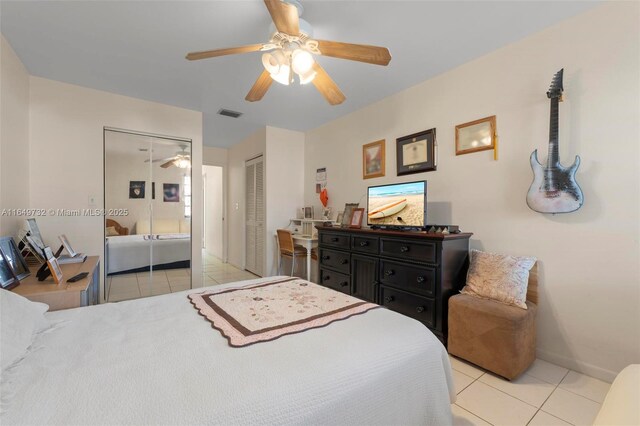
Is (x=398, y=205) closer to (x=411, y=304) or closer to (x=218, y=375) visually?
(x=411, y=304)

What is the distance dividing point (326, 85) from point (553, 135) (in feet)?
5.52

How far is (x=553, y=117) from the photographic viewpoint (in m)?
1.96

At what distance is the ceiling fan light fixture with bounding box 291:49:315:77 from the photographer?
167 centimetres

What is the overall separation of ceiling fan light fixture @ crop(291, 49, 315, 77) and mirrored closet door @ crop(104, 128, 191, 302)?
257 centimetres

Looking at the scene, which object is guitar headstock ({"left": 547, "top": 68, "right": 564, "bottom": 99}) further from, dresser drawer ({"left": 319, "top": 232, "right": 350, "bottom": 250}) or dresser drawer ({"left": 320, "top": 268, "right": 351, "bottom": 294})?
dresser drawer ({"left": 320, "top": 268, "right": 351, "bottom": 294})

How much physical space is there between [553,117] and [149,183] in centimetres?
419

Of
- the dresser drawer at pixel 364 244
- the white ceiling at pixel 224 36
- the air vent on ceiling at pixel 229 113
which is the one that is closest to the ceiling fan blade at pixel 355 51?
the white ceiling at pixel 224 36

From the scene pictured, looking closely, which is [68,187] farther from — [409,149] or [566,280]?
[566,280]

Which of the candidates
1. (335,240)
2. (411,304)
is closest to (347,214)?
(335,240)

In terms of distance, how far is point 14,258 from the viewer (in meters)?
2.05

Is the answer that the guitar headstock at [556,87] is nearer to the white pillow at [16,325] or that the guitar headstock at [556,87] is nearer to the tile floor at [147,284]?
the white pillow at [16,325]

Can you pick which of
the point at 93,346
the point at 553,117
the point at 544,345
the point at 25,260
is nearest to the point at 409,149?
the point at 553,117

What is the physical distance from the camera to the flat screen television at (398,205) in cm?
249

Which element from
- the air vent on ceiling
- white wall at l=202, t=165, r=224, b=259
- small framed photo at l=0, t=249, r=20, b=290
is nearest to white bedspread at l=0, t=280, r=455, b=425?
small framed photo at l=0, t=249, r=20, b=290
